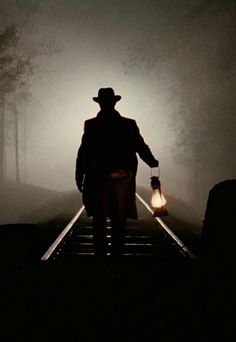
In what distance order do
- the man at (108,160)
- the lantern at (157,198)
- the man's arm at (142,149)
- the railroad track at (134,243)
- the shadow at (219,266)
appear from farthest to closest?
the railroad track at (134,243) → the lantern at (157,198) → the man's arm at (142,149) → the man at (108,160) → the shadow at (219,266)

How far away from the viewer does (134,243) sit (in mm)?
10695

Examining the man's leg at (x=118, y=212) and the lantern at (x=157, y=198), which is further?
the lantern at (x=157, y=198)

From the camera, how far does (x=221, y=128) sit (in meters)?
42.3

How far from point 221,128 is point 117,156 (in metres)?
36.8

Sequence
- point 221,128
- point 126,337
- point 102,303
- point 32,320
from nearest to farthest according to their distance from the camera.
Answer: point 126,337 → point 32,320 → point 102,303 → point 221,128

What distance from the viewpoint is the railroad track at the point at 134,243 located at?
891cm

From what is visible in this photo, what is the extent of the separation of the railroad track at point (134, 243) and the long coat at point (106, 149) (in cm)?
136

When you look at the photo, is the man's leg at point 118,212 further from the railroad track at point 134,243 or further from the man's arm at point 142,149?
the railroad track at point 134,243

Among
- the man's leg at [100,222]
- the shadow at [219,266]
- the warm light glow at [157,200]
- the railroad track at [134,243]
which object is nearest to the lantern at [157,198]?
the warm light glow at [157,200]

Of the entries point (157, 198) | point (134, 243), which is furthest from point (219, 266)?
point (134, 243)

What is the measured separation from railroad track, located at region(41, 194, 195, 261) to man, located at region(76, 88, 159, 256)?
1.04m

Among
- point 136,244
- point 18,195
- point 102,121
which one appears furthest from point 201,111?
point 102,121

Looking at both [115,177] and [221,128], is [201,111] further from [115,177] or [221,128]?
[115,177]

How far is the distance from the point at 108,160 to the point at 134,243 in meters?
4.48
